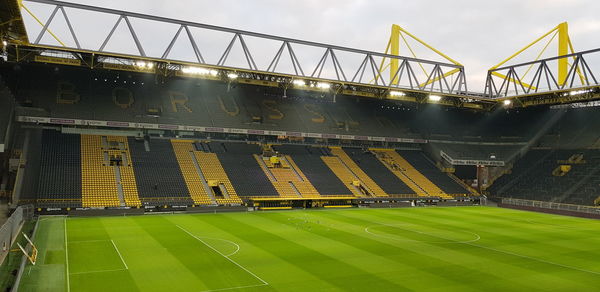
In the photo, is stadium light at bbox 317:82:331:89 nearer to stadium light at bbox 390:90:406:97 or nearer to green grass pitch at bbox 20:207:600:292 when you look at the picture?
stadium light at bbox 390:90:406:97

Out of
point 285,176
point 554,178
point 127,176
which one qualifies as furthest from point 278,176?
point 554,178

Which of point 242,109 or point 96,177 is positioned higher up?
point 242,109

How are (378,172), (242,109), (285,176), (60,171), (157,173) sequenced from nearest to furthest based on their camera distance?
(60,171), (157,173), (285,176), (378,172), (242,109)

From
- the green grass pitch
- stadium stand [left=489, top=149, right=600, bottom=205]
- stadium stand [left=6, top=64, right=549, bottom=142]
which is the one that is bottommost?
the green grass pitch

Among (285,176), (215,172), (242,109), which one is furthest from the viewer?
(242,109)

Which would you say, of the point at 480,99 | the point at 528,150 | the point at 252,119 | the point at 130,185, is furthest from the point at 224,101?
the point at 528,150

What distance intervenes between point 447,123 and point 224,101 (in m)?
31.6

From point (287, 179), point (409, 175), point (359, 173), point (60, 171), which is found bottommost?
point (287, 179)

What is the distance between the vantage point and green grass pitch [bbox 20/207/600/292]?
15641 mm

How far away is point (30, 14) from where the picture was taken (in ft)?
106

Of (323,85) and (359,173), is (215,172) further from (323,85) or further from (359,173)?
(359,173)

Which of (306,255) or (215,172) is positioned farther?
(215,172)

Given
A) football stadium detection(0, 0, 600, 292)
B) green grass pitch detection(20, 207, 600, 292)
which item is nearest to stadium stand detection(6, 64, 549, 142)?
football stadium detection(0, 0, 600, 292)

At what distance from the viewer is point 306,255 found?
2011 centimetres
